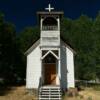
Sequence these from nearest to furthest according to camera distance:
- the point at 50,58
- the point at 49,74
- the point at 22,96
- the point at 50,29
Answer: the point at 22,96, the point at 50,29, the point at 49,74, the point at 50,58

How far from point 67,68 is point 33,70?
352 centimetres

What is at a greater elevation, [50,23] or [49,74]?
[50,23]

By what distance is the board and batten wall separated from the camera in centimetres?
2611

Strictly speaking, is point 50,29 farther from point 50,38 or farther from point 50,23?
point 50,38

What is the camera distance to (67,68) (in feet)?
86.9

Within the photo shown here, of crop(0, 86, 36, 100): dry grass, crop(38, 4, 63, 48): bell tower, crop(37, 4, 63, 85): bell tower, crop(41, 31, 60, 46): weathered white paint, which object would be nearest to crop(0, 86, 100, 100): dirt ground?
crop(0, 86, 36, 100): dry grass

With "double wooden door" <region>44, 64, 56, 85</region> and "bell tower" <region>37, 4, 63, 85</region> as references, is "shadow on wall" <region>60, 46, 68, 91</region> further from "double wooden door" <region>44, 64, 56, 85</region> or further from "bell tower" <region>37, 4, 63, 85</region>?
"double wooden door" <region>44, 64, 56, 85</region>

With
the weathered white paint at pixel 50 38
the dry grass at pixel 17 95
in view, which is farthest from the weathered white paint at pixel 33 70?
the weathered white paint at pixel 50 38

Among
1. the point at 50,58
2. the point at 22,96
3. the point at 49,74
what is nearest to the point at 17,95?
the point at 22,96

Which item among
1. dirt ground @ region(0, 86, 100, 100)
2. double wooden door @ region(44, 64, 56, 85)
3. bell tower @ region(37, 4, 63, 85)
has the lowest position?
dirt ground @ region(0, 86, 100, 100)

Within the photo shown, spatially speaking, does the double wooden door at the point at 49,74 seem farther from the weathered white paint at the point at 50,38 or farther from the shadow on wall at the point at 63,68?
the weathered white paint at the point at 50,38

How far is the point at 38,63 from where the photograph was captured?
2647 cm

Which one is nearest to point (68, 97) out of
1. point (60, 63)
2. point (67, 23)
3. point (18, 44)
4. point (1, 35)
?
point (60, 63)

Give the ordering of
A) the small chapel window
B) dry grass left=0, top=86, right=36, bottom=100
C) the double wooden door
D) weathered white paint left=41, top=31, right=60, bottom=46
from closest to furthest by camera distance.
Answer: dry grass left=0, top=86, right=36, bottom=100, weathered white paint left=41, top=31, right=60, bottom=46, the small chapel window, the double wooden door
